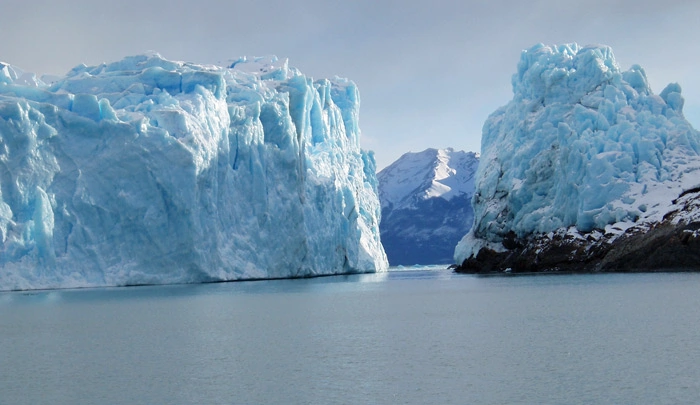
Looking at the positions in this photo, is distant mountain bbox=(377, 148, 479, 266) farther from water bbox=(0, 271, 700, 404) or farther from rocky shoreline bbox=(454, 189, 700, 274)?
water bbox=(0, 271, 700, 404)

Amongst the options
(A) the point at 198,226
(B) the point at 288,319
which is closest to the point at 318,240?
(A) the point at 198,226

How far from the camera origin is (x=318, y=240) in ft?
207

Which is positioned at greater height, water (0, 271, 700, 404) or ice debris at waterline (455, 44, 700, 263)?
ice debris at waterline (455, 44, 700, 263)

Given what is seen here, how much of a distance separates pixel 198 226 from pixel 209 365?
114 feet

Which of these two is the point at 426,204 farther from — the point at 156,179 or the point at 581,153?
the point at 156,179

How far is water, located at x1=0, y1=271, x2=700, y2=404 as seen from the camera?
13.1m

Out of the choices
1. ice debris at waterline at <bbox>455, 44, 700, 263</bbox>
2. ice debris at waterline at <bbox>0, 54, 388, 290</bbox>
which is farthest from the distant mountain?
ice debris at waterline at <bbox>0, 54, 388, 290</bbox>

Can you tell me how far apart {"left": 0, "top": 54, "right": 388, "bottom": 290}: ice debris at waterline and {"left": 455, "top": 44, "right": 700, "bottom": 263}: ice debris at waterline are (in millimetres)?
15415

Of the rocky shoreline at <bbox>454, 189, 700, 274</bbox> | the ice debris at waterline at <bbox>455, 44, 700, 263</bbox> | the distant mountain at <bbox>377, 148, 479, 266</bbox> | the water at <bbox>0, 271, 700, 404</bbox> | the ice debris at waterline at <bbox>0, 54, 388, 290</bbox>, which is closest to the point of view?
the water at <bbox>0, 271, 700, 404</bbox>

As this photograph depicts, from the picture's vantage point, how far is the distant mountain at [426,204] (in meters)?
168

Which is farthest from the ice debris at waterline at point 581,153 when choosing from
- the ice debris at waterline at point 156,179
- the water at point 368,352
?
the water at point 368,352

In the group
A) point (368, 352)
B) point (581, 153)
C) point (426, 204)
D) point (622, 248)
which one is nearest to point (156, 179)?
point (581, 153)

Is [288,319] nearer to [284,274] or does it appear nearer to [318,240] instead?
[284,274]

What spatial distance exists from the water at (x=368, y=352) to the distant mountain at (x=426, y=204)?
133 metres
